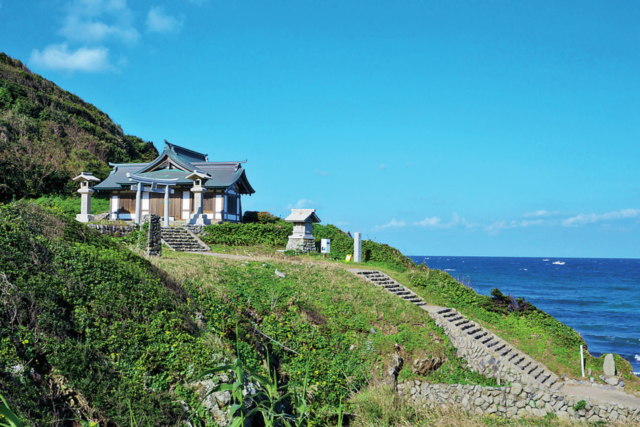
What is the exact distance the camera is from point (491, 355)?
17.7 meters

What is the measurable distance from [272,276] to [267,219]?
24.2m

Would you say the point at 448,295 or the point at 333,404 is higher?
the point at 448,295

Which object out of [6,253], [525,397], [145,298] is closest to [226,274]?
[145,298]

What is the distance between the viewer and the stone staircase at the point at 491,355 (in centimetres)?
1708

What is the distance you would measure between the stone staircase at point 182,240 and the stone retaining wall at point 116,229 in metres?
2.01

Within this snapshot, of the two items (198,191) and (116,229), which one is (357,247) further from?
(116,229)

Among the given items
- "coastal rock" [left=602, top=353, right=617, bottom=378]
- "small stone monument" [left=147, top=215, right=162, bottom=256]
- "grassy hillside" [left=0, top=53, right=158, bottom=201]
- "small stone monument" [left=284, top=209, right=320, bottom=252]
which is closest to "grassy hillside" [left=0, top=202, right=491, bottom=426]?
"small stone monument" [left=147, top=215, right=162, bottom=256]

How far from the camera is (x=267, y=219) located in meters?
43.0

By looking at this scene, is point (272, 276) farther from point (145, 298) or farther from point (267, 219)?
point (267, 219)

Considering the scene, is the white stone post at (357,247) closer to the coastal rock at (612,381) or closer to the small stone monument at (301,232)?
the small stone monument at (301,232)

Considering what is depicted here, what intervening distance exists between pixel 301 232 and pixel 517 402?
17.8 metres

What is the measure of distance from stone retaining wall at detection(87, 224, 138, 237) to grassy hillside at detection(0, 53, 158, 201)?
16.1 m

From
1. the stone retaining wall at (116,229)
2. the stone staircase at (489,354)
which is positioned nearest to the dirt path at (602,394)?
the stone staircase at (489,354)

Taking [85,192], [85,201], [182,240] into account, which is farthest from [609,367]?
[85,201]
